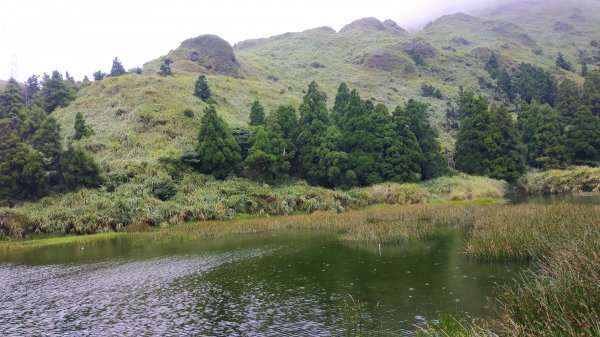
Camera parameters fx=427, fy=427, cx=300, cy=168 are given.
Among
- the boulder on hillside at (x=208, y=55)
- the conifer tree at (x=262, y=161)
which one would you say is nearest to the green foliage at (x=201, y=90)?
the boulder on hillside at (x=208, y=55)

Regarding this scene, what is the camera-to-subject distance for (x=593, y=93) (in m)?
83.4

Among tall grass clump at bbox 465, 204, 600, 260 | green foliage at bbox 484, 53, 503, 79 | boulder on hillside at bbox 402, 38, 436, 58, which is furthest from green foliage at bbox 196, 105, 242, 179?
boulder on hillside at bbox 402, 38, 436, 58

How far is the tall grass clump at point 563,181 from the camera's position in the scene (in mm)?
56656

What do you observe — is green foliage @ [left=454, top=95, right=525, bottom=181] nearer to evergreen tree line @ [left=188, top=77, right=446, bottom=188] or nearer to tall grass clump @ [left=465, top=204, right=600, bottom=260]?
evergreen tree line @ [left=188, top=77, right=446, bottom=188]

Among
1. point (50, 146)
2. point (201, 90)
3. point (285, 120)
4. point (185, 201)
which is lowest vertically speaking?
point (185, 201)

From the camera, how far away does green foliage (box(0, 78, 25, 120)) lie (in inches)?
2790

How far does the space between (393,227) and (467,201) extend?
83.3ft

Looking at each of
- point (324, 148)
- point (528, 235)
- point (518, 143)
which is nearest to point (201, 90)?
point (324, 148)

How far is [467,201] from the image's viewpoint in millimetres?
52156

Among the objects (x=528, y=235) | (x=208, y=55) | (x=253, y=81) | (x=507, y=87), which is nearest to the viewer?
Result: (x=528, y=235)

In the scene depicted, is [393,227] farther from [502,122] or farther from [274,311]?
[502,122]

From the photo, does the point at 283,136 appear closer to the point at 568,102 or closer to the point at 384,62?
the point at 568,102

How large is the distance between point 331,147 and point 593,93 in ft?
198

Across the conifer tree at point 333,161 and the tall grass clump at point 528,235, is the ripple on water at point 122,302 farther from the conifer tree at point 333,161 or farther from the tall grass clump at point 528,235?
the conifer tree at point 333,161
